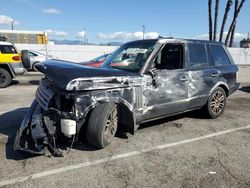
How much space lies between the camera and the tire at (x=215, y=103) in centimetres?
640

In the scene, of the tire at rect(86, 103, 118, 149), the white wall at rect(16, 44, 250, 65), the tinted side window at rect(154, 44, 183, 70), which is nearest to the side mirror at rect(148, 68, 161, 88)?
the tinted side window at rect(154, 44, 183, 70)

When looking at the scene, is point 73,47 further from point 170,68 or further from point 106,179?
point 106,179

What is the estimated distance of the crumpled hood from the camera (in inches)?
154

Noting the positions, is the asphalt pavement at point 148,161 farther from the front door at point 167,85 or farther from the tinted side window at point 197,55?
the tinted side window at point 197,55

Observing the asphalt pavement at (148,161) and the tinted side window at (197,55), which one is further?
the tinted side window at (197,55)

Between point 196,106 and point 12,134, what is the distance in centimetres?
386

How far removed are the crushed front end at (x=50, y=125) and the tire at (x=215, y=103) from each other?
349 cm

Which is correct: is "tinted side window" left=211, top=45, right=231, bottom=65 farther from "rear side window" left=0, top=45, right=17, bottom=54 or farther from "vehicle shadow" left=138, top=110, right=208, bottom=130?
"rear side window" left=0, top=45, right=17, bottom=54

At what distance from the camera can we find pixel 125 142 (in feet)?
16.0

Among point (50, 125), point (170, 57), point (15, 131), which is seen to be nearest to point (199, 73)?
point (170, 57)

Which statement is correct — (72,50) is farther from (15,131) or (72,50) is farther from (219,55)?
(15,131)

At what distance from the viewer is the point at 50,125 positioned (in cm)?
407

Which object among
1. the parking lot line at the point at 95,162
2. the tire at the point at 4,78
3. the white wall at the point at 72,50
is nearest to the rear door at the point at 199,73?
the parking lot line at the point at 95,162

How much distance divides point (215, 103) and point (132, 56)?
256 cm
